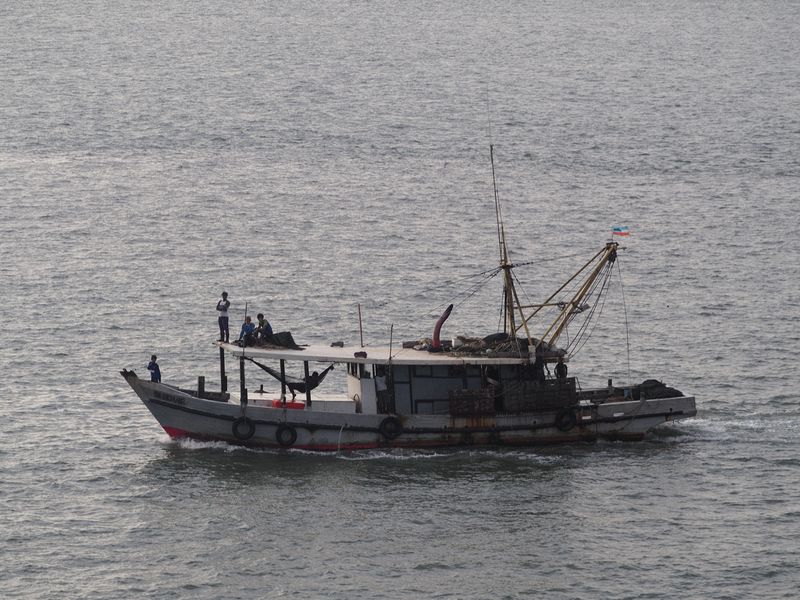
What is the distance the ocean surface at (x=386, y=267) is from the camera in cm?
5612

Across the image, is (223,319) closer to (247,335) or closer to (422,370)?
(247,335)

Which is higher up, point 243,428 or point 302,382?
point 302,382

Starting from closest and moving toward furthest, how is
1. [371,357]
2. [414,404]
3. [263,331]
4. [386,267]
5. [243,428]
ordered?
1. [243,428]
2. [371,357]
3. [263,331]
4. [414,404]
5. [386,267]

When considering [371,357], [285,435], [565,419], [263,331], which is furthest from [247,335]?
[565,419]

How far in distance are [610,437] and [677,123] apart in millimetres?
79909

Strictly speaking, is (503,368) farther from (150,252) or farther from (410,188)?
(410,188)

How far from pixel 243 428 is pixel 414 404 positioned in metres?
7.23

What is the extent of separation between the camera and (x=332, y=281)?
9462 centimetres

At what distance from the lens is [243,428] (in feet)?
213

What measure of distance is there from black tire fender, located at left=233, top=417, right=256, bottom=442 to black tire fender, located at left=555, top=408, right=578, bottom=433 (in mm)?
12783

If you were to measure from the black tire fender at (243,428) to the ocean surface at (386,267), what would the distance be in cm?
111

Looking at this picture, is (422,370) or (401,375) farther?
(422,370)

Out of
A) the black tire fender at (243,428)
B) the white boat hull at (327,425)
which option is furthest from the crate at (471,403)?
the black tire fender at (243,428)

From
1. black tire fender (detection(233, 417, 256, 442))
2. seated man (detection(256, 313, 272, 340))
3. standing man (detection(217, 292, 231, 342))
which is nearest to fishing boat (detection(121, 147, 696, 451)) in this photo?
black tire fender (detection(233, 417, 256, 442))
